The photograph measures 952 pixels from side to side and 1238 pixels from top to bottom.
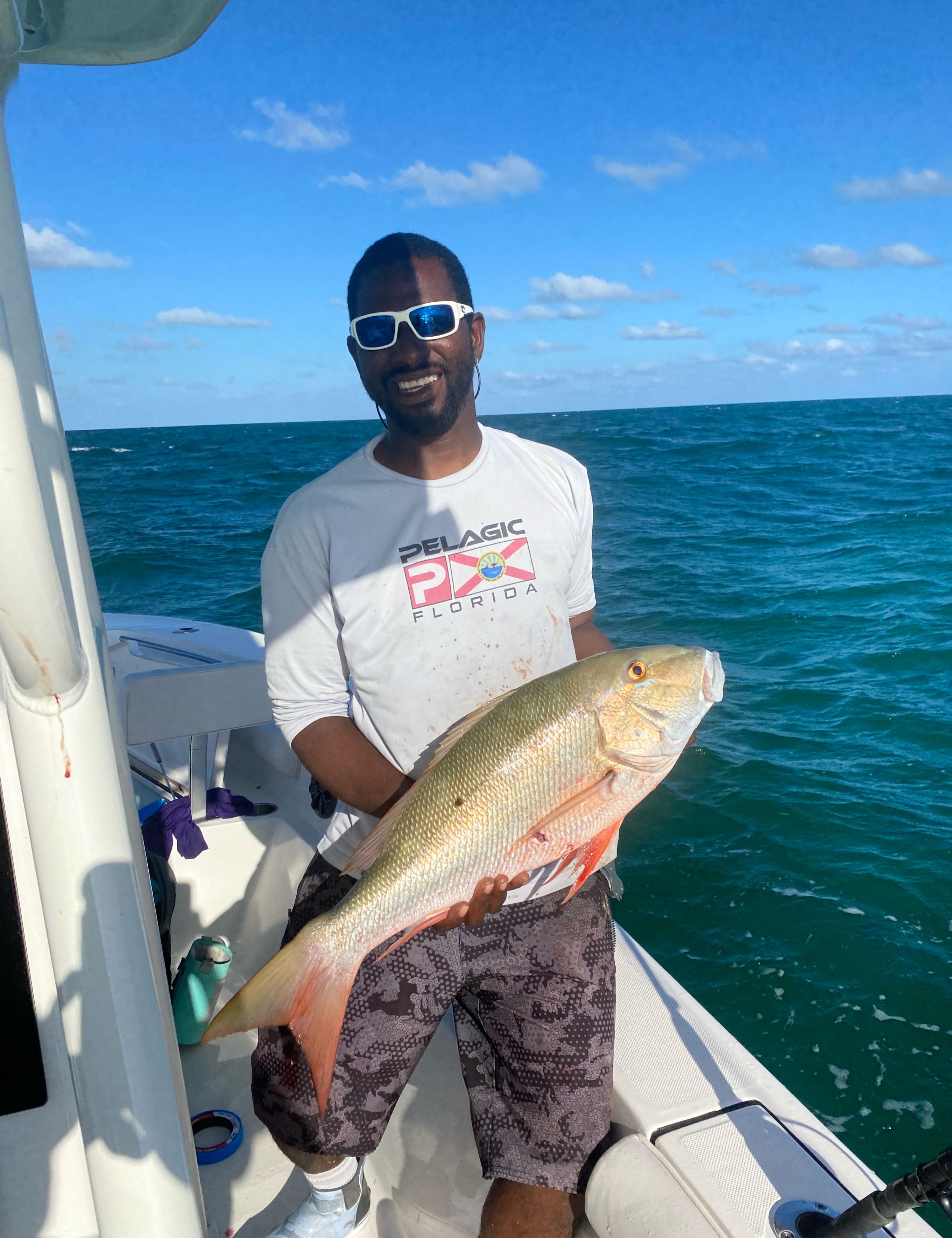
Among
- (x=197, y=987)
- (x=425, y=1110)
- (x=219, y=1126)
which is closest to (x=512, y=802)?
(x=425, y=1110)

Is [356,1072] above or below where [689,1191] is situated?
above

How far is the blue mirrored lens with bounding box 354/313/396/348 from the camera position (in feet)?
7.20

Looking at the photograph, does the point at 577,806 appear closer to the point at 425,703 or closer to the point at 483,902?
the point at 483,902

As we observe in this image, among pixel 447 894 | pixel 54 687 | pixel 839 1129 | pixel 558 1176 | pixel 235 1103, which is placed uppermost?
pixel 54 687

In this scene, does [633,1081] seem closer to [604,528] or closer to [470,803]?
[470,803]

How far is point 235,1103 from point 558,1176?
1.46 metres

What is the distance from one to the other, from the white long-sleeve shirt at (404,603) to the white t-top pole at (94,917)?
0.95m

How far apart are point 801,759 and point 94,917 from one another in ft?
24.5

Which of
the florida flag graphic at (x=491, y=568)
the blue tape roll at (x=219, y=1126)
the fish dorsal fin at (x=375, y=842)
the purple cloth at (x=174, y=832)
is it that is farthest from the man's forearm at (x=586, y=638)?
the blue tape roll at (x=219, y=1126)

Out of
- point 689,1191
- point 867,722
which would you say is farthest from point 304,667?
point 867,722

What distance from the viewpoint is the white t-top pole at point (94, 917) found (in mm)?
1120

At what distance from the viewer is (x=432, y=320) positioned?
2.19 m

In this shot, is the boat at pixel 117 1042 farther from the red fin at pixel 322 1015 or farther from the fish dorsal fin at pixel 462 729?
the fish dorsal fin at pixel 462 729

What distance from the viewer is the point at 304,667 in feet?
7.23
